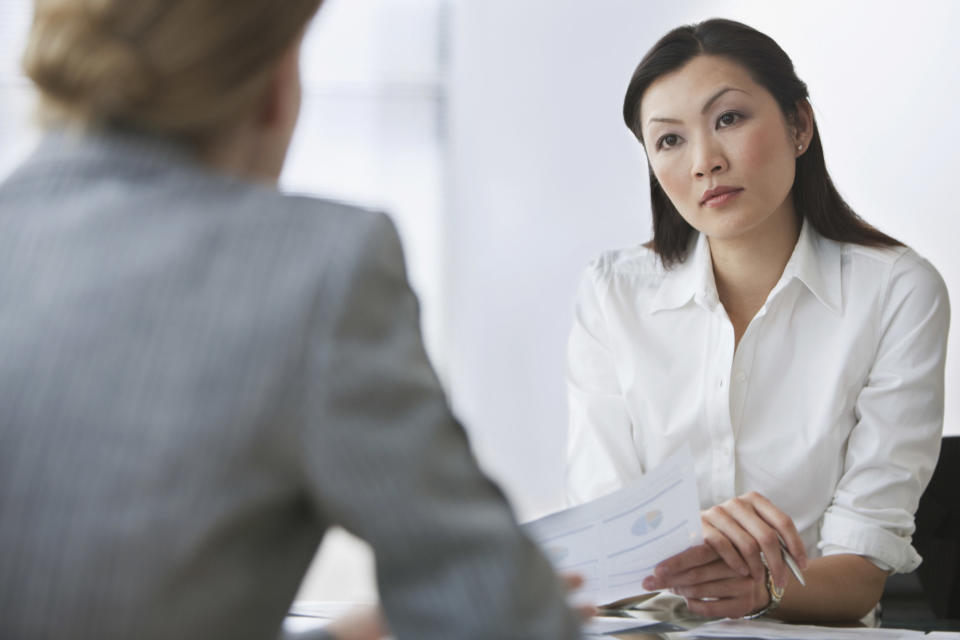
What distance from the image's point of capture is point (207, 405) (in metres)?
0.43

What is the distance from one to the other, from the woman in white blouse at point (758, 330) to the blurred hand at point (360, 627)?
1.02m

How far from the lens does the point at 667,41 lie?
1.70 meters

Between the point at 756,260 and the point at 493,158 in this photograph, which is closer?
the point at 756,260

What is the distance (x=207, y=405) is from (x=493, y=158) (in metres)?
3.70

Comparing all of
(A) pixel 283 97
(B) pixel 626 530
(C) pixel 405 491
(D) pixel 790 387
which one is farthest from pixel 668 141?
(C) pixel 405 491

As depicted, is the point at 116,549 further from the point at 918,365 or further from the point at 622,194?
the point at 622,194

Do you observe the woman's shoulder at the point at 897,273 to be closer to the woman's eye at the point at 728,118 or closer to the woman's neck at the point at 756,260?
the woman's neck at the point at 756,260

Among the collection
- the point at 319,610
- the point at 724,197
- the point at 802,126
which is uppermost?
the point at 802,126

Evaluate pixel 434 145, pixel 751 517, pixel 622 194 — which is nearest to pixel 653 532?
pixel 751 517

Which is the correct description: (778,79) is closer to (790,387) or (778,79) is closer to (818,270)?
(818,270)

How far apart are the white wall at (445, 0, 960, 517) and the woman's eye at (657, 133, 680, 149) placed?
58 cm

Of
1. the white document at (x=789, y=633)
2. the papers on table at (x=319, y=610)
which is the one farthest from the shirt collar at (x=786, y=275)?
the papers on table at (x=319, y=610)

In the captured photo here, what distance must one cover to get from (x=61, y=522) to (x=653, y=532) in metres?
0.75

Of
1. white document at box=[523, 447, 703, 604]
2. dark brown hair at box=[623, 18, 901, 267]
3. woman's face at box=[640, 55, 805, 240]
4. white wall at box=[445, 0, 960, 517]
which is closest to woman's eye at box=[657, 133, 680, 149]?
woman's face at box=[640, 55, 805, 240]
